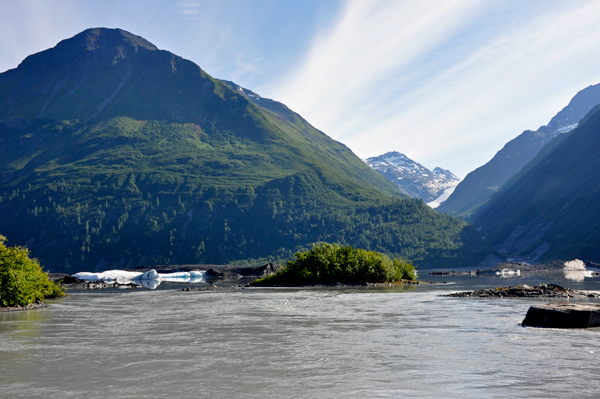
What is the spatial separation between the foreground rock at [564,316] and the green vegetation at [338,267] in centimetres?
5386

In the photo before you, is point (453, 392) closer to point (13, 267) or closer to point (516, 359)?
point (516, 359)

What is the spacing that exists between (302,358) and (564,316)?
1618cm

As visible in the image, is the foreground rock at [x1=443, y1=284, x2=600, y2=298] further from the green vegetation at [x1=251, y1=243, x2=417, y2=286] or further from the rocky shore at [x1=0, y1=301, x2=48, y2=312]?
the rocky shore at [x1=0, y1=301, x2=48, y2=312]

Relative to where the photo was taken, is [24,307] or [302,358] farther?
[24,307]

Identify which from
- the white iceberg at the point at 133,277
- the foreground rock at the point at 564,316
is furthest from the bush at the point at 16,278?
the white iceberg at the point at 133,277

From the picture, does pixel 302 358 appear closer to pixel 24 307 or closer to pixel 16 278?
pixel 16 278

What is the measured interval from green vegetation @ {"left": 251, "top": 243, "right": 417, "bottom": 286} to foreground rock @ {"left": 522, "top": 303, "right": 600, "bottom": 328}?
53.9 m

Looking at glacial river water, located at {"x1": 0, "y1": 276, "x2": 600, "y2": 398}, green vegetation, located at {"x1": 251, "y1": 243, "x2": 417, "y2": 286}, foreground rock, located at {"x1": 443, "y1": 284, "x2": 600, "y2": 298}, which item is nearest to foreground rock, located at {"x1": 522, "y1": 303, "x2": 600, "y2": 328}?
glacial river water, located at {"x1": 0, "y1": 276, "x2": 600, "y2": 398}

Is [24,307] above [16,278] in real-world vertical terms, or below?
below

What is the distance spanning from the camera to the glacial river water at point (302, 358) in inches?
591

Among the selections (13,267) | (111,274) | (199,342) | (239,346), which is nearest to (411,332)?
(239,346)

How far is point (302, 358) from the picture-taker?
19.9 m

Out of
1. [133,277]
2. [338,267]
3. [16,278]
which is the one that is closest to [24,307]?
[16,278]

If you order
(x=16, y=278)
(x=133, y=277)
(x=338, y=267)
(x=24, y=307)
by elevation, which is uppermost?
(x=338, y=267)
